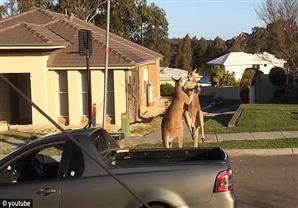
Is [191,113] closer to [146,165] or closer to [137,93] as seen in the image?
[146,165]

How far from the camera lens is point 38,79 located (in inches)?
967

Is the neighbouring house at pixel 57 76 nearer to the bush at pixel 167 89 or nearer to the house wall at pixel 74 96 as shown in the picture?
the house wall at pixel 74 96

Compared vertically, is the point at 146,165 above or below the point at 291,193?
above

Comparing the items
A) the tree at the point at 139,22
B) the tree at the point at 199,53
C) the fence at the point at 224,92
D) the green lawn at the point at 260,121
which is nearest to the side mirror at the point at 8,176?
the green lawn at the point at 260,121

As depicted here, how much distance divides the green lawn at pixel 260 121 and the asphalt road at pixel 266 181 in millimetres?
4432

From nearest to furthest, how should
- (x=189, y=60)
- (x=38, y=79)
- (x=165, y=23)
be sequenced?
(x=38, y=79)
(x=165, y=23)
(x=189, y=60)

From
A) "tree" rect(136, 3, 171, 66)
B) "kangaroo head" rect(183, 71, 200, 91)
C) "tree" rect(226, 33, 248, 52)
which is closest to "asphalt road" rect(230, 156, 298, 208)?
"kangaroo head" rect(183, 71, 200, 91)

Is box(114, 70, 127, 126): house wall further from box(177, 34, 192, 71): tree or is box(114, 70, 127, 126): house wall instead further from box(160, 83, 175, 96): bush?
box(177, 34, 192, 71): tree

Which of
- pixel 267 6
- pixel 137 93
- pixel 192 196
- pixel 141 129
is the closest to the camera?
pixel 192 196

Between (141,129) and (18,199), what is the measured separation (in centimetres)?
1573

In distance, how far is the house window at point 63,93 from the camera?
25688mm

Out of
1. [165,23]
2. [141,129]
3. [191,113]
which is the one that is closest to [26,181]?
[191,113]

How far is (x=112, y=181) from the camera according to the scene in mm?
6969

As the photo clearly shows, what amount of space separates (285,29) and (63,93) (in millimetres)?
16889
